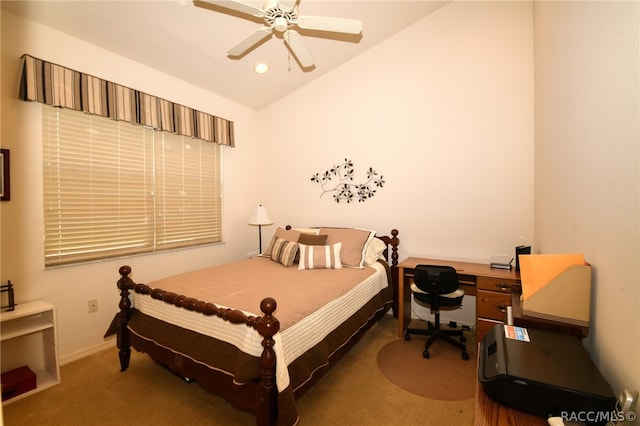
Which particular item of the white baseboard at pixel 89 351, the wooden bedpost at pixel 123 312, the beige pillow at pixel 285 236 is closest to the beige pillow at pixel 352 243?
the beige pillow at pixel 285 236

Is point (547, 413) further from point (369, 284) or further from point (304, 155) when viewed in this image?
point (304, 155)

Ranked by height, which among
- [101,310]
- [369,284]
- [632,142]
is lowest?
[101,310]

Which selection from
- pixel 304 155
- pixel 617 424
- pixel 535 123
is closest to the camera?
pixel 617 424

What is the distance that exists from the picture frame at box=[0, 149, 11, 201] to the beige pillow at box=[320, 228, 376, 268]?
265 cm

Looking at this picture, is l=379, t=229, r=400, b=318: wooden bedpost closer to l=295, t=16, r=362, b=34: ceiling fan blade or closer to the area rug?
the area rug

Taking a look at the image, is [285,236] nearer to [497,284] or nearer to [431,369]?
[431,369]

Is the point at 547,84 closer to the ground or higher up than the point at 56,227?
higher up

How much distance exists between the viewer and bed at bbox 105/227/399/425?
1.48 meters

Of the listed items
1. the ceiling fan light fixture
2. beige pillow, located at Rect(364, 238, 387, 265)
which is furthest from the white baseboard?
the ceiling fan light fixture

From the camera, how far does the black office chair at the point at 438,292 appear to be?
233cm

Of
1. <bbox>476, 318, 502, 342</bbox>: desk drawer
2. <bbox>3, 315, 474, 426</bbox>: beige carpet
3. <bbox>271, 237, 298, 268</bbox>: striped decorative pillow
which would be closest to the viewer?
<bbox>3, 315, 474, 426</bbox>: beige carpet

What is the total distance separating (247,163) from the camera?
418 cm

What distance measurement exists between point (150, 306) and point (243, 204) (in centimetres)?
222

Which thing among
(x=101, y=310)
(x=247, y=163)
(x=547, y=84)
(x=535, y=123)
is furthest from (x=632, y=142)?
(x=247, y=163)
